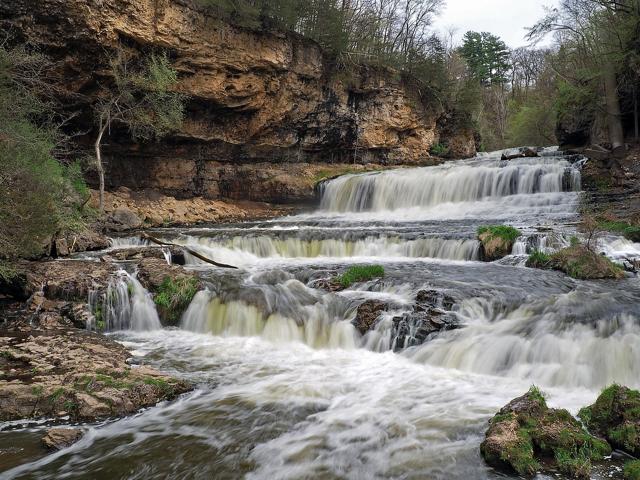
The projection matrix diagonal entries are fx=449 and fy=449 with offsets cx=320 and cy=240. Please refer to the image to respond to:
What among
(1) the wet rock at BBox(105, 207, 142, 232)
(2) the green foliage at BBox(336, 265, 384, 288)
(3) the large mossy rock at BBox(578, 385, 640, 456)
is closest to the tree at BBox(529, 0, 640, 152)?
(2) the green foliage at BBox(336, 265, 384, 288)

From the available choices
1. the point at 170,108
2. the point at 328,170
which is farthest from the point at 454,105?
the point at 170,108

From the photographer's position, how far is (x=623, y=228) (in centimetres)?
1141

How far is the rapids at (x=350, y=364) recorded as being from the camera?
3904mm

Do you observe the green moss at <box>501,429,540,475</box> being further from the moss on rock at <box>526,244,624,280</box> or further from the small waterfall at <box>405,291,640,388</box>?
the moss on rock at <box>526,244,624,280</box>

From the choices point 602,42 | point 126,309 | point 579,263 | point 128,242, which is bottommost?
A: point 126,309

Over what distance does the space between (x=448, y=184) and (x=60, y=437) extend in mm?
18325

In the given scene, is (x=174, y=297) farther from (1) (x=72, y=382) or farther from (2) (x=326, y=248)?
(2) (x=326, y=248)

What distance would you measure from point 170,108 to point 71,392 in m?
15.1

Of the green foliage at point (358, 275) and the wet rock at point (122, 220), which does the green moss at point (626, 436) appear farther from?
the wet rock at point (122, 220)

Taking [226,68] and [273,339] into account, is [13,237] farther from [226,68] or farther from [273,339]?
[226,68]

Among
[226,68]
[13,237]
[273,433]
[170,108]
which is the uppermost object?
[226,68]

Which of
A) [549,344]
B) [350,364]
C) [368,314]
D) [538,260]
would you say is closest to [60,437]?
[350,364]

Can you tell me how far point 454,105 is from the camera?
30.0 m

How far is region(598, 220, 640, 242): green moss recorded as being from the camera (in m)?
10.7
